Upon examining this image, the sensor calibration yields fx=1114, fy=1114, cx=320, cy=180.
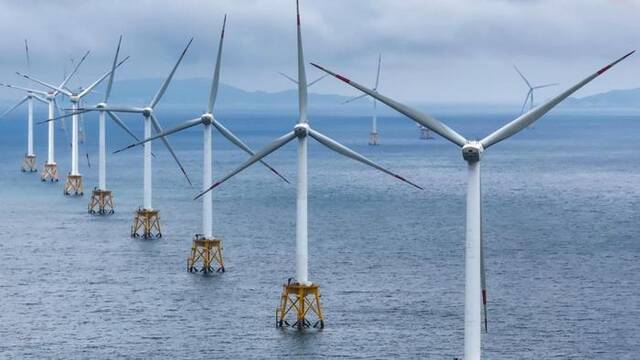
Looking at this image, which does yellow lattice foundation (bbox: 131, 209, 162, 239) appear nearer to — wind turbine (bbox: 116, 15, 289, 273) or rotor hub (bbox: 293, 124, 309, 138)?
wind turbine (bbox: 116, 15, 289, 273)

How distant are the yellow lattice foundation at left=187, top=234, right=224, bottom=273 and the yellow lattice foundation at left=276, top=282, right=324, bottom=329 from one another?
20.3 m

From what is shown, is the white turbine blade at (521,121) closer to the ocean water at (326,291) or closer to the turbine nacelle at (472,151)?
the turbine nacelle at (472,151)

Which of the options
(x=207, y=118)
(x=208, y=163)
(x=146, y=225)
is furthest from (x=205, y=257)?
(x=146, y=225)

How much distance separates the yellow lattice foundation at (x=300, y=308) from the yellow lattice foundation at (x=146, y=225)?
175ft

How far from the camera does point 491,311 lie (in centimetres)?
11481

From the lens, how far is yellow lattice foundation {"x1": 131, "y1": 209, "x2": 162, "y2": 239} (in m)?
163

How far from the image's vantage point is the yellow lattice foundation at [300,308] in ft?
331

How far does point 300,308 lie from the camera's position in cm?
10394

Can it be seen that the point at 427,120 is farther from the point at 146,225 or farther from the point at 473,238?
the point at 146,225

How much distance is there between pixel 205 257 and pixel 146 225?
3211 cm

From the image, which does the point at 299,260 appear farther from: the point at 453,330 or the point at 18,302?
the point at 18,302

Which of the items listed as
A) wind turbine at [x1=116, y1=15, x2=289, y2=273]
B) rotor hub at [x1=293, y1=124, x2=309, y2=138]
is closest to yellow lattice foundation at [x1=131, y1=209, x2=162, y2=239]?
wind turbine at [x1=116, y1=15, x2=289, y2=273]

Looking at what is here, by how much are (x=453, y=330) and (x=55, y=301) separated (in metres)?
43.7

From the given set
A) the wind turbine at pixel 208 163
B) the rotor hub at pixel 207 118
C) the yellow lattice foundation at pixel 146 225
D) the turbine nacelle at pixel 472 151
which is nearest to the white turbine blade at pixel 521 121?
the turbine nacelle at pixel 472 151
